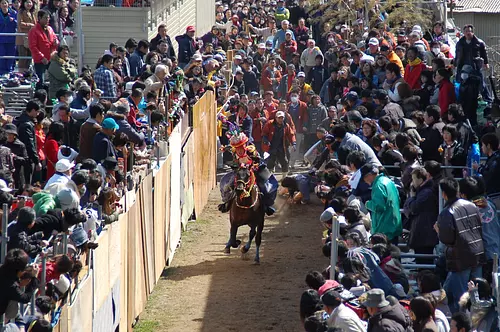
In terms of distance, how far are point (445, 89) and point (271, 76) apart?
38.9 feet

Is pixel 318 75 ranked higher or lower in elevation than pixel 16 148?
higher

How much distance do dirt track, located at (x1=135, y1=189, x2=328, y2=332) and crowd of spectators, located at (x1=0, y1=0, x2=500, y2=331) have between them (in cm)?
173

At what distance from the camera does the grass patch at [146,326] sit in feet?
50.7

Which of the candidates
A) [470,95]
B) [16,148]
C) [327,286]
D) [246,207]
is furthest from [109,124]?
[470,95]

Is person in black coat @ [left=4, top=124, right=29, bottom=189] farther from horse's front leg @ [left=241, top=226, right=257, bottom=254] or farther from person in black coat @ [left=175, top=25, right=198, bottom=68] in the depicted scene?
person in black coat @ [left=175, top=25, right=198, bottom=68]

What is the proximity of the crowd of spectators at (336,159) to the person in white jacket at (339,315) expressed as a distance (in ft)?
0.06

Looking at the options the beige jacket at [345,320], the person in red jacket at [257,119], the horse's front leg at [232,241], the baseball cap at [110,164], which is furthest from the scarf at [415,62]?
the beige jacket at [345,320]

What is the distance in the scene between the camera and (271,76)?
30109 mm

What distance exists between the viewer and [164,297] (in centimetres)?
1731

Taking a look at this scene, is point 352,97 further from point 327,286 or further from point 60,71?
point 327,286

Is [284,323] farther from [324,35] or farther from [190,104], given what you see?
[324,35]

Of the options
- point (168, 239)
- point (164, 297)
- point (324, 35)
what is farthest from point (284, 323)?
point (324, 35)

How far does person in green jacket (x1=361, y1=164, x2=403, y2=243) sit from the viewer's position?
44.5 feet

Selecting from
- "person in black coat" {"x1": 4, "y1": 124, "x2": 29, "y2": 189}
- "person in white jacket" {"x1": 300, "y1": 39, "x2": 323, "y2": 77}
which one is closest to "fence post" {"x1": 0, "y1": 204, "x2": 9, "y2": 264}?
"person in black coat" {"x1": 4, "y1": 124, "x2": 29, "y2": 189}
